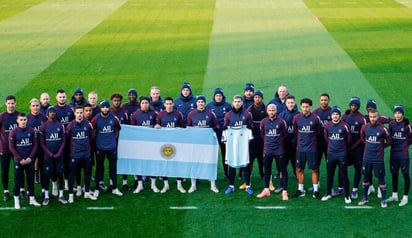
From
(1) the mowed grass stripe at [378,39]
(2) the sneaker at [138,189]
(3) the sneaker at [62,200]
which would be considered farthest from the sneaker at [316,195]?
(1) the mowed grass stripe at [378,39]

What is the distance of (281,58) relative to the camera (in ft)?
82.3

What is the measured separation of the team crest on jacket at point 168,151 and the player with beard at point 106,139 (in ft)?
2.88

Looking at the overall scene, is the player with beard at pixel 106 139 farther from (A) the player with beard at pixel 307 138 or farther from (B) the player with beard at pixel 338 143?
(B) the player with beard at pixel 338 143

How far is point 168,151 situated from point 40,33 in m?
18.0

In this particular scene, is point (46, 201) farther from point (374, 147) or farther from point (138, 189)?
point (374, 147)

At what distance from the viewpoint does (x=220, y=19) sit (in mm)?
33906

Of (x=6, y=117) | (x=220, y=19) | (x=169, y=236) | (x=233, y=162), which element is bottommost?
(x=169, y=236)

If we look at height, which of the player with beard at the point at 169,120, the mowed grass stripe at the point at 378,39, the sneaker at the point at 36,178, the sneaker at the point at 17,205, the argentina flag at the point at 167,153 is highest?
the mowed grass stripe at the point at 378,39

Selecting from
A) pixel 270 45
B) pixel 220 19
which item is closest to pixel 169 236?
pixel 270 45

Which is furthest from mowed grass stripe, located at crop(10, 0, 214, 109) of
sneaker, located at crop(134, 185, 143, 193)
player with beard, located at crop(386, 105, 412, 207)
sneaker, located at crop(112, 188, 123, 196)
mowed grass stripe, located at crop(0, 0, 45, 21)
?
player with beard, located at crop(386, 105, 412, 207)

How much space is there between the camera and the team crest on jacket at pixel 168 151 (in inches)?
535

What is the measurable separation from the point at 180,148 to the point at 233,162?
3.42 feet

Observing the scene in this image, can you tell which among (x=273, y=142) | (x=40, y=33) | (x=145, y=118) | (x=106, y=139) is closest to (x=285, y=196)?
(x=273, y=142)

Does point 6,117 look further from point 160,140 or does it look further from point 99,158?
point 160,140
